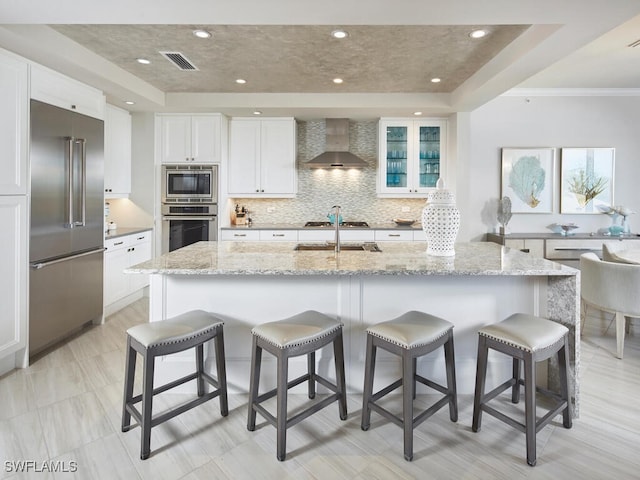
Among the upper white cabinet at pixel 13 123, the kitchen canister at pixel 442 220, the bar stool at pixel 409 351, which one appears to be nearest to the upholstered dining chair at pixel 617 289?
the kitchen canister at pixel 442 220

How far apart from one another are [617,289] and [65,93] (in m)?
4.92

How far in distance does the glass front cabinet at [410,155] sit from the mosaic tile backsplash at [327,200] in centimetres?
35

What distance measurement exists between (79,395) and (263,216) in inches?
138

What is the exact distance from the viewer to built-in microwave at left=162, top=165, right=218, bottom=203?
196 inches

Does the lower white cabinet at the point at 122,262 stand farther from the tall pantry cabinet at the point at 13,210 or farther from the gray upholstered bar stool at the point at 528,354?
the gray upholstered bar stool at the point at 528,354

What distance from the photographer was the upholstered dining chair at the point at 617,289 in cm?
301

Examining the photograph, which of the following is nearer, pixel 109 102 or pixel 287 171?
pixel 109 102

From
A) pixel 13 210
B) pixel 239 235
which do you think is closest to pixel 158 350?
pixel 13 210

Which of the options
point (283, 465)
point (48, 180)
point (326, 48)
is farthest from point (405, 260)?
point (48, 180)

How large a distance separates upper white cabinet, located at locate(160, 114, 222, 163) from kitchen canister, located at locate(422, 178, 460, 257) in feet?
10.8

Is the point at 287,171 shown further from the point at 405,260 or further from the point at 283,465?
the point at 283,465

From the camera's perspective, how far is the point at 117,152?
470cm

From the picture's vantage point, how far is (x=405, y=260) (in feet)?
8.03

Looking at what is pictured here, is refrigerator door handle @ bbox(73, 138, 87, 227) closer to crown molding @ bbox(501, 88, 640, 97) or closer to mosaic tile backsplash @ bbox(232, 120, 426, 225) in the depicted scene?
mosaic tile backsplash @ bbox(232, 120, 426, 225)
